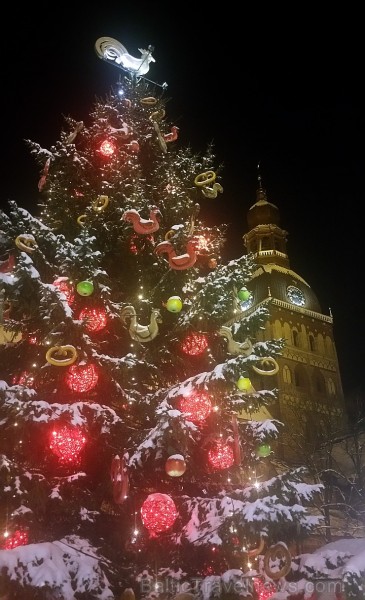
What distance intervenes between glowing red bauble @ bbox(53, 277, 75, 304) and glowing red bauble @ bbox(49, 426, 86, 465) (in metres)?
1.76

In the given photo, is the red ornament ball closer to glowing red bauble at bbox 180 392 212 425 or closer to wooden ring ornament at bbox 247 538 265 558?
glowing red bauble at bbox 180 392 212 425

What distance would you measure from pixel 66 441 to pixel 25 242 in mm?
2613

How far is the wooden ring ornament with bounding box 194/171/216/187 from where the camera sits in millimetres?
9039

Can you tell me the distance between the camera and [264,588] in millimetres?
7430

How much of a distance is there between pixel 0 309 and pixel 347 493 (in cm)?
2252

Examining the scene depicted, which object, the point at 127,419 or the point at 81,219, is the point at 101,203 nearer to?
the point at 81,219

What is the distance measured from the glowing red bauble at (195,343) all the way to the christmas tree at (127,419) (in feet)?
0.06

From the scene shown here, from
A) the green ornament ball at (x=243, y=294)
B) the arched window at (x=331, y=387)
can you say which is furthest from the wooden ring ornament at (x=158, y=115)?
the arched window at (x=331, y=387)

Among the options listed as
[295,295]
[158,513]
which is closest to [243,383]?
[158,513]

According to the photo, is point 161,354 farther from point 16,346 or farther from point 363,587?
point 363,587

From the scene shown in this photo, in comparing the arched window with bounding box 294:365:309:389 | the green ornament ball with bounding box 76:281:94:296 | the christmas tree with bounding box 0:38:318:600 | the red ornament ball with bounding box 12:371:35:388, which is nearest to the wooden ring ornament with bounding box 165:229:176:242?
the christmas tree with bounding box 0:38:318:600

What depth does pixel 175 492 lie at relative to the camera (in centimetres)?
725

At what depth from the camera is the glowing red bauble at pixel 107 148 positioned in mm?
8914

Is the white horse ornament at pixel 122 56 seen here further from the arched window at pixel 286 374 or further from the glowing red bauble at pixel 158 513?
Answer: the arched window at pixel 286 374
